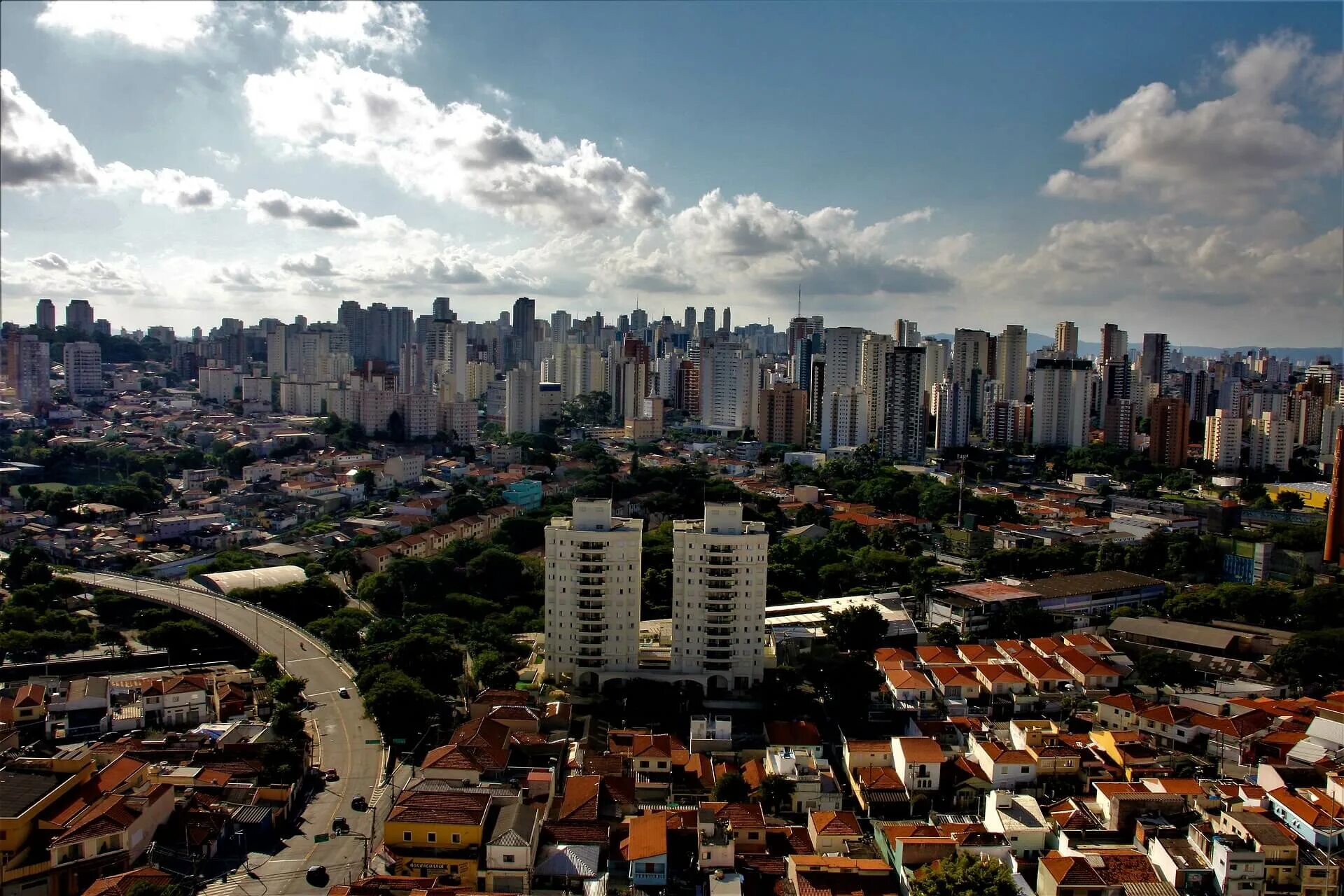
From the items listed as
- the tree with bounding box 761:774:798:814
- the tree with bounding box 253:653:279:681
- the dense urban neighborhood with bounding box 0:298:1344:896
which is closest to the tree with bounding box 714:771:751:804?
the dense urban neighborhood with bounding box 0:298:1344:896

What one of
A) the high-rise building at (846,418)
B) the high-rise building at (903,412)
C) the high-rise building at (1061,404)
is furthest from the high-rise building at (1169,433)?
the high-rise building at (846,418)

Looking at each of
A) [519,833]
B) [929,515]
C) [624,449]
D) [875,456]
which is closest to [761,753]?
[519,833]

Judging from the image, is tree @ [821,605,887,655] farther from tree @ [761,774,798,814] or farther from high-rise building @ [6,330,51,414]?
high-rise building @ [6,330,51,414]

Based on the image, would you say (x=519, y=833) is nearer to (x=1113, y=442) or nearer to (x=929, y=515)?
(x=929, y=515)

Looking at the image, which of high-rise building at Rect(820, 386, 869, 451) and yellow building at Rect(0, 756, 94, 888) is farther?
high-rise building at Rect(820, 386, 869, 451)

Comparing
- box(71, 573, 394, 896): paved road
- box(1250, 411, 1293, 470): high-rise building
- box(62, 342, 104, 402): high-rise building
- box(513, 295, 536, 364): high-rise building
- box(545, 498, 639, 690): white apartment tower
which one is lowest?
box(71, 573, 394, 896): paved road

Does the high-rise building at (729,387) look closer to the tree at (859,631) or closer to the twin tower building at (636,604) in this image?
the tree at (859,631)

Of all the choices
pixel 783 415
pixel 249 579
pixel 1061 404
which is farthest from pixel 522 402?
pixel 249 579
